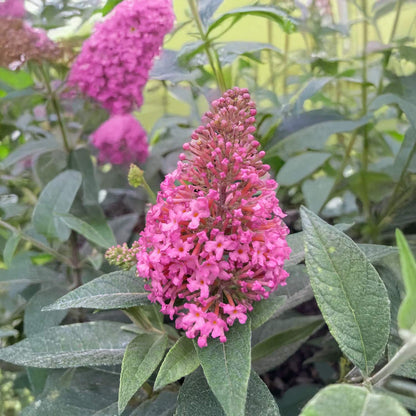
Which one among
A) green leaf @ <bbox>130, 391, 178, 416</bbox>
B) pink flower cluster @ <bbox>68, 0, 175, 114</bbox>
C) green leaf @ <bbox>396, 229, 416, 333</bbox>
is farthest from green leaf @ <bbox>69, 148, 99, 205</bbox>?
green leaf @ <bbox>396, 229, 416, 333</bbox>

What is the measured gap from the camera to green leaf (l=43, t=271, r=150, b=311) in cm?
43

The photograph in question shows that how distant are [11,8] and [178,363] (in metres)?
0.85

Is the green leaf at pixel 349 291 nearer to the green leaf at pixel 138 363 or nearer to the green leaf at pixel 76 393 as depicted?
the green leaf at pixel 138 363

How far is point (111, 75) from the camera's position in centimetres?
88

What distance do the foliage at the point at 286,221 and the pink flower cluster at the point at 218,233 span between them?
0.03 metres

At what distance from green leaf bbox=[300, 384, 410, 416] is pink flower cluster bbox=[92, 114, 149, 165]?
2.45 ft

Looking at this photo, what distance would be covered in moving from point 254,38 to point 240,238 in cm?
84

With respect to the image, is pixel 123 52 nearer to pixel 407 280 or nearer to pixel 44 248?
pixel 44 248

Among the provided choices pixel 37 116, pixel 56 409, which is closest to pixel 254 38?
pixel 37 116

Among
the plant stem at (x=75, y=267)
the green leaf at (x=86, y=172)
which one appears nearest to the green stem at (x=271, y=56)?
the green leaf at (x=86, y=172)

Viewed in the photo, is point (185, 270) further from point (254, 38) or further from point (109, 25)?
point (254, 38)

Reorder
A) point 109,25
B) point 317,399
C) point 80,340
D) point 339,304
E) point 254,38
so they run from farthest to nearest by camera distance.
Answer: point 254,38, point 109,25, point 80,340, point 339,304, point 317,399

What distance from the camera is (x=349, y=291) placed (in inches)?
15.4

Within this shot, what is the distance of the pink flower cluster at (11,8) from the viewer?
928 millimetres
